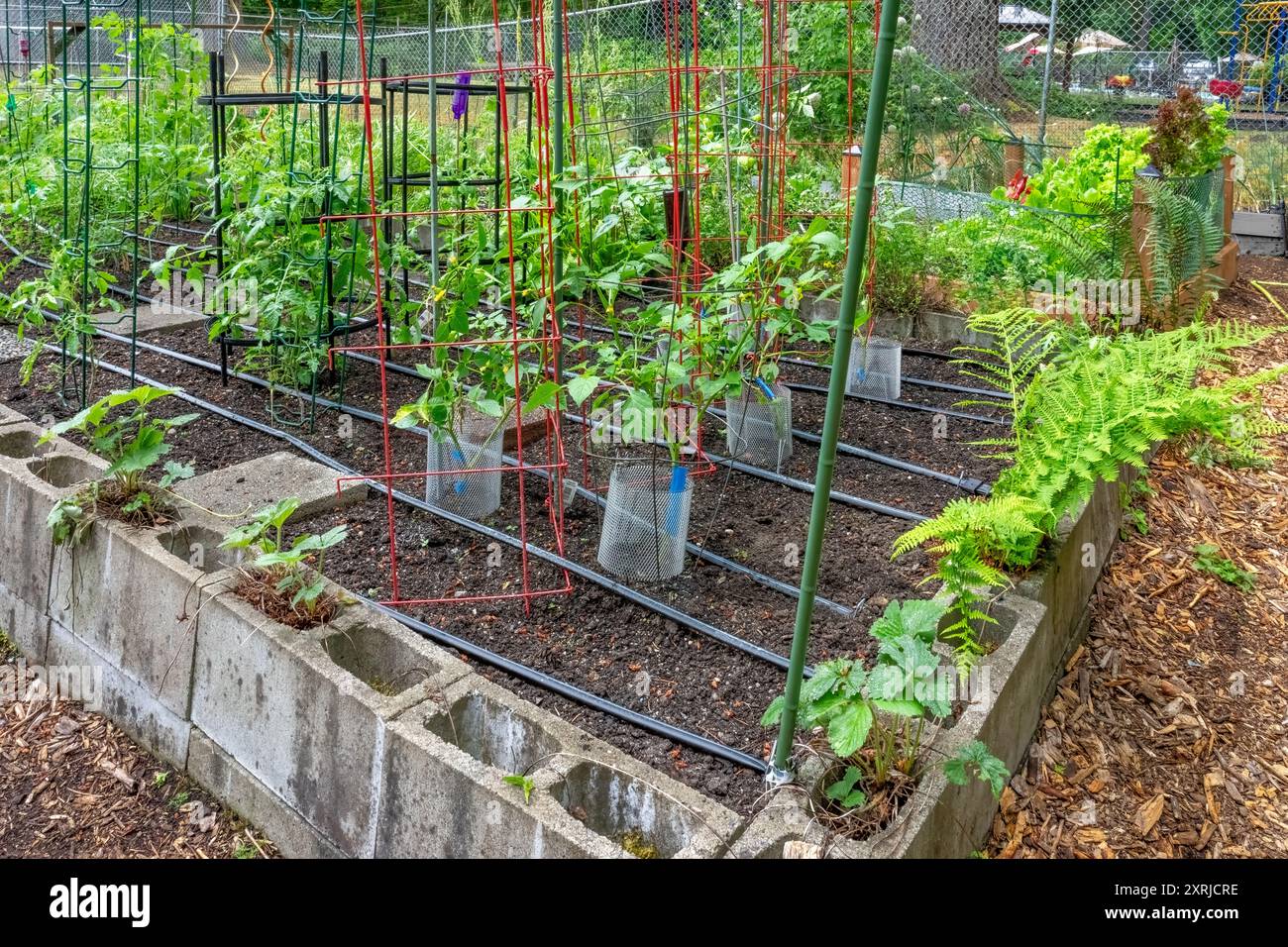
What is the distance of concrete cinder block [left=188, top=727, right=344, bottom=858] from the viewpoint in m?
2.67

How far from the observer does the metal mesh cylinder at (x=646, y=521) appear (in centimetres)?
325

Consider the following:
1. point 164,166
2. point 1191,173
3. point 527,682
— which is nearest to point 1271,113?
point 1191,173

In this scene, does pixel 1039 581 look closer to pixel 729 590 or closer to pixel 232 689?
pixel 729 590

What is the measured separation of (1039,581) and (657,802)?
143cm

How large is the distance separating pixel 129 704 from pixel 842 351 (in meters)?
2.47

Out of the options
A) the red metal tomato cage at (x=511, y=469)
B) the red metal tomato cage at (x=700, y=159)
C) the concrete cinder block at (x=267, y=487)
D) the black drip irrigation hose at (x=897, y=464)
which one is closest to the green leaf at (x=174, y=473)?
the concrete cinder block at (x=267, y=487)

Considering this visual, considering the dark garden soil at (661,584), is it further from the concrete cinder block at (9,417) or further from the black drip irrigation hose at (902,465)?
the concrete cinder block at (9,417)

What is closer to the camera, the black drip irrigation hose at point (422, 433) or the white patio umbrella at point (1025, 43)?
the black drip irrigation hose at point (422, 433)

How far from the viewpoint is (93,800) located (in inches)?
119

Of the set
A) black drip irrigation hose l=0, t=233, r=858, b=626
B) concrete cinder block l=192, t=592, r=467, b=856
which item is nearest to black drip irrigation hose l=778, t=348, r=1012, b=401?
black drip irrigation hose l=0, t=233, r=858, b=626

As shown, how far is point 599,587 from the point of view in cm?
327

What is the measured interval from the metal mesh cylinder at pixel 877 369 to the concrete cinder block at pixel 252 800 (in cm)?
298

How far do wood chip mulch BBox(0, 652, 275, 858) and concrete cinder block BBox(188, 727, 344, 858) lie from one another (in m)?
0.04

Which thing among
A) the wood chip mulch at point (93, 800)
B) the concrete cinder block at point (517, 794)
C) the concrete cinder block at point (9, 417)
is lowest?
the wood chip mulch at point (93, 800)
